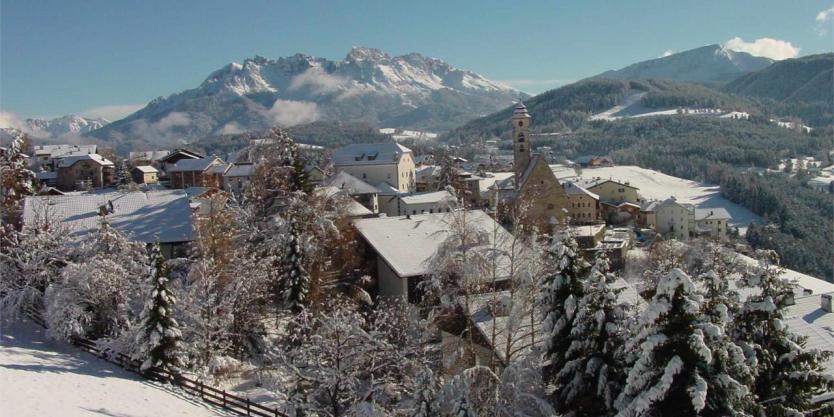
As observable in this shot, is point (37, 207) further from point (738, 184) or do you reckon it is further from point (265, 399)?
point (738, 184)

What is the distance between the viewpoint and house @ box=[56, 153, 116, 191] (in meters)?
96.6

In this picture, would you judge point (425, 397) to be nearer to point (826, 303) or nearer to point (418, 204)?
point (826, 303)

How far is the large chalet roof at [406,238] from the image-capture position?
116 feet

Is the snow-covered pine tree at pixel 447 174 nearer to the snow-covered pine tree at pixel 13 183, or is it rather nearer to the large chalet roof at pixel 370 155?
the large chalet roof at pixel 370 155

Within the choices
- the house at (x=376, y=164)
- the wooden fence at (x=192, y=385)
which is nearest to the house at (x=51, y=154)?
the house at (x=376, y=164)

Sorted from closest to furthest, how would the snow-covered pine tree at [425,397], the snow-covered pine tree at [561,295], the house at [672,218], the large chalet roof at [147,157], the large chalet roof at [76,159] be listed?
the snow-covered pine tree at [425,397] → the snow-covered pine tree at [561,295] → the house at [672,218] → the large chalet roof at [76,159] → the large chalet roof at [147,157]

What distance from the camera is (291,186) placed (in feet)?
137

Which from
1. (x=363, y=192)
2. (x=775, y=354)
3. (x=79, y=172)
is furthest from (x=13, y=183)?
(x=79, y=172)

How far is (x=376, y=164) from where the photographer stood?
8106cm

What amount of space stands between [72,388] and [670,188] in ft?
556

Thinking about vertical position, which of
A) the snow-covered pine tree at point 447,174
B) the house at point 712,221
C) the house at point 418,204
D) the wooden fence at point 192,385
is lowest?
the house at point 712,221

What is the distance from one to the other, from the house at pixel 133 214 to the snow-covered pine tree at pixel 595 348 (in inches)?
968

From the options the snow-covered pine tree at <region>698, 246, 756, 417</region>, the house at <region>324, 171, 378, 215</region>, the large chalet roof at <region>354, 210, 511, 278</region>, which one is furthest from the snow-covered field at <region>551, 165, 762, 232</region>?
the snow-covered pine tree at <region>698, 246, 756, 417</region>

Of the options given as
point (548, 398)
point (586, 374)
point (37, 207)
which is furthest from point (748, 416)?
point (37, 207)
